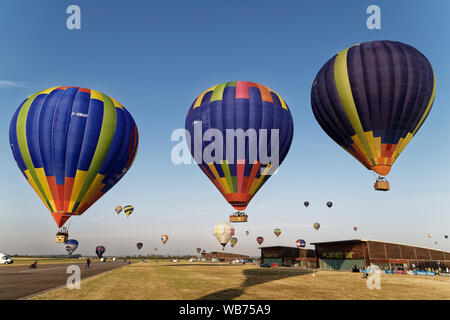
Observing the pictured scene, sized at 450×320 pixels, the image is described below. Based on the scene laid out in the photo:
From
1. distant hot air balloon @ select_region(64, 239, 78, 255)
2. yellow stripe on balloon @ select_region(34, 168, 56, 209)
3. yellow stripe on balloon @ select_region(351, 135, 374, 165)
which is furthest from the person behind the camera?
distant hot air balloon @ select_region(64, 239, 78, 255)

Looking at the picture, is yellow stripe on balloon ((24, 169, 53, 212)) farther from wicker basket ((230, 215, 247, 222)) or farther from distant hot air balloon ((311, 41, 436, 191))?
distant hot air balloon ((311, 41, 436, 191))

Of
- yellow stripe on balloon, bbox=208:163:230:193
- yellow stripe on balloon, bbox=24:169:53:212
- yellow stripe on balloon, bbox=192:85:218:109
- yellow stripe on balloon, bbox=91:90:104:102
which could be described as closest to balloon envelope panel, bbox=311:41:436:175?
yellow stripe on balloon, bbox=192:85:218:109

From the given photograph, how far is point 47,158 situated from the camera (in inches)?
939

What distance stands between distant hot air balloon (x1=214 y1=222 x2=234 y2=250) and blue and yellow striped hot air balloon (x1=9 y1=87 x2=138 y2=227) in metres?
36.3

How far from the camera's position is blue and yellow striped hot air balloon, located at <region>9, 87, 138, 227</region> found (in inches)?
932

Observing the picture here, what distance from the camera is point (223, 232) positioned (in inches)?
2357

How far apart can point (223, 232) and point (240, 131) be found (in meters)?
36.9

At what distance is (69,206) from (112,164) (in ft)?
16.4

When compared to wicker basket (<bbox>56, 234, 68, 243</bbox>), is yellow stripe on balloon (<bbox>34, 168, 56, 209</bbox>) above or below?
above

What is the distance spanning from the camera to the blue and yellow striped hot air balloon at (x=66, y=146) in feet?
77.7

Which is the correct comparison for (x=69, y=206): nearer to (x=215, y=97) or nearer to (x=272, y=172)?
(x=215, y=97)

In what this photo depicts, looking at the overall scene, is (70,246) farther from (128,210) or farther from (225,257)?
(225,257)

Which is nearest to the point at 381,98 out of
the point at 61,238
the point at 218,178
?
the point at 218,178

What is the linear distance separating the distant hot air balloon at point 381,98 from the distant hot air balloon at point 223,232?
37.7 meters
